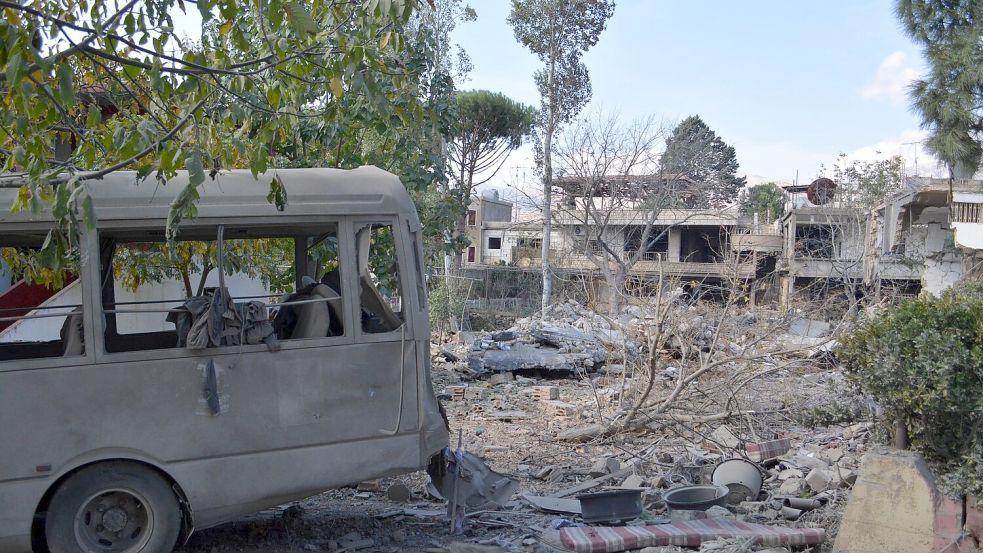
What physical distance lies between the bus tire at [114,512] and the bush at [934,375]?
4739 mm

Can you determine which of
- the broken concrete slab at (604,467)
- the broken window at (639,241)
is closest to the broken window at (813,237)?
the broken window at (639,241)

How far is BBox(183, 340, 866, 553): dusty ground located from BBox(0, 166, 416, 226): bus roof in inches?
95.3

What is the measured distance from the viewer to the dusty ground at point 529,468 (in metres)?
6.05

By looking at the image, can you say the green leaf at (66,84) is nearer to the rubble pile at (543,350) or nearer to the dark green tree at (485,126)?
the rubble pile at (543,350)

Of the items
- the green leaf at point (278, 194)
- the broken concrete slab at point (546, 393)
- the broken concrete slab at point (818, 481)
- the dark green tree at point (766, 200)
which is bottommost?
the broken concrete slab at point (546, 393)

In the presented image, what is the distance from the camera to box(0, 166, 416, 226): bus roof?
16.6 feet

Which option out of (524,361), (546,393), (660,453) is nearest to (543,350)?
(524,361)

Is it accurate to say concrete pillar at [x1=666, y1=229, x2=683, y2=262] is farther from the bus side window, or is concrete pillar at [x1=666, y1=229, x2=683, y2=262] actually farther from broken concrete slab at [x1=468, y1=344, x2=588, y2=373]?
the bus side window

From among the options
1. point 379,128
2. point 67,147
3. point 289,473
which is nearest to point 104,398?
point 289,473

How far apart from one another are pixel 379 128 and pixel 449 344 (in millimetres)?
12775

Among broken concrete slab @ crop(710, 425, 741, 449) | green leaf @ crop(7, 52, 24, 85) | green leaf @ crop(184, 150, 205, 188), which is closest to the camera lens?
green leaf @ crop(7, 52, 24, 85)

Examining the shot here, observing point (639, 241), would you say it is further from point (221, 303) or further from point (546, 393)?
point (221, 303)

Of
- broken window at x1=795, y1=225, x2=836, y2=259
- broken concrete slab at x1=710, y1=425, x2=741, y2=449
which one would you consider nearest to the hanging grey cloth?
broken concrete slab at x1=710, y1=425, x2=741, y2=449

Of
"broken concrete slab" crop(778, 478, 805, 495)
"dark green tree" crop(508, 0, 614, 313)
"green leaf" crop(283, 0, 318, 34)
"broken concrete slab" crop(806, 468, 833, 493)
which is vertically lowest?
"broken concrete slab" crop(778, 478, 805, 495)
